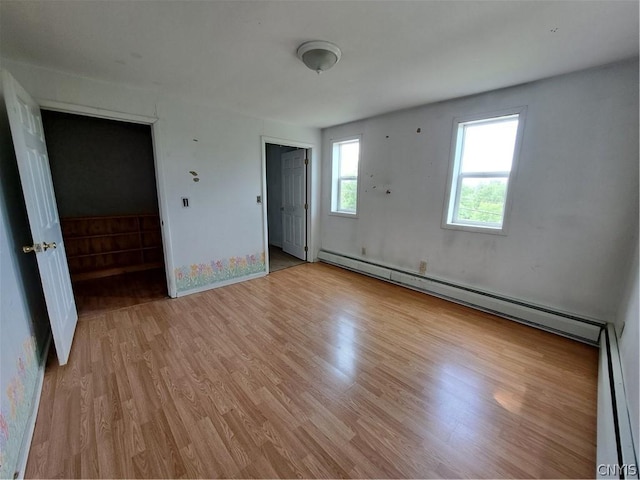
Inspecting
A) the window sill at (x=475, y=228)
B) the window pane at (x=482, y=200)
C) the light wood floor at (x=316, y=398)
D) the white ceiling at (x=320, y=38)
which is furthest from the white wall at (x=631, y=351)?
the white ceiling at (x=320, y=38)

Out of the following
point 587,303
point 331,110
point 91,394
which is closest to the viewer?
point 91,394

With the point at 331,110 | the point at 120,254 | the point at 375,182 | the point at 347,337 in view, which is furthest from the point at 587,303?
the point at 120,254

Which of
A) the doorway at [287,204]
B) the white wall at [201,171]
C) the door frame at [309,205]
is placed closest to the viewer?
the white wall at [201,171]

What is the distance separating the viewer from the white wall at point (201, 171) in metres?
2.55

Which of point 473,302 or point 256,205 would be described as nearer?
point 473,302

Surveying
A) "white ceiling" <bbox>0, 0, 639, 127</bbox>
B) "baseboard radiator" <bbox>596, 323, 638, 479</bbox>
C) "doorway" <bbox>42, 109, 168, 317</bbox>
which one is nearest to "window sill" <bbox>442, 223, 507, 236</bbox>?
"baseboard radiator" <bbox>596, 323, 638, 479</bbox>

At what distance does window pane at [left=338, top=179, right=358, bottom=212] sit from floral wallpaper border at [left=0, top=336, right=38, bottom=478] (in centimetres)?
379

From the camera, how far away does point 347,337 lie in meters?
2.37

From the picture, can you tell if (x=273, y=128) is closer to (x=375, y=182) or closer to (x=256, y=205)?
(x=256, y=205)

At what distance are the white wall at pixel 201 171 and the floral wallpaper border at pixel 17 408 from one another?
5.04 ft

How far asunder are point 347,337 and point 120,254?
12.9ft

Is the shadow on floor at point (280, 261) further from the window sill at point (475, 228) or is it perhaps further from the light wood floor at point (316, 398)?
the window sill at point (475, 228)

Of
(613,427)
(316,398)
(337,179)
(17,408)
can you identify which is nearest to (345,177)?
(337,179)

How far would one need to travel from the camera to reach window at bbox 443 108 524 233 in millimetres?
2633
